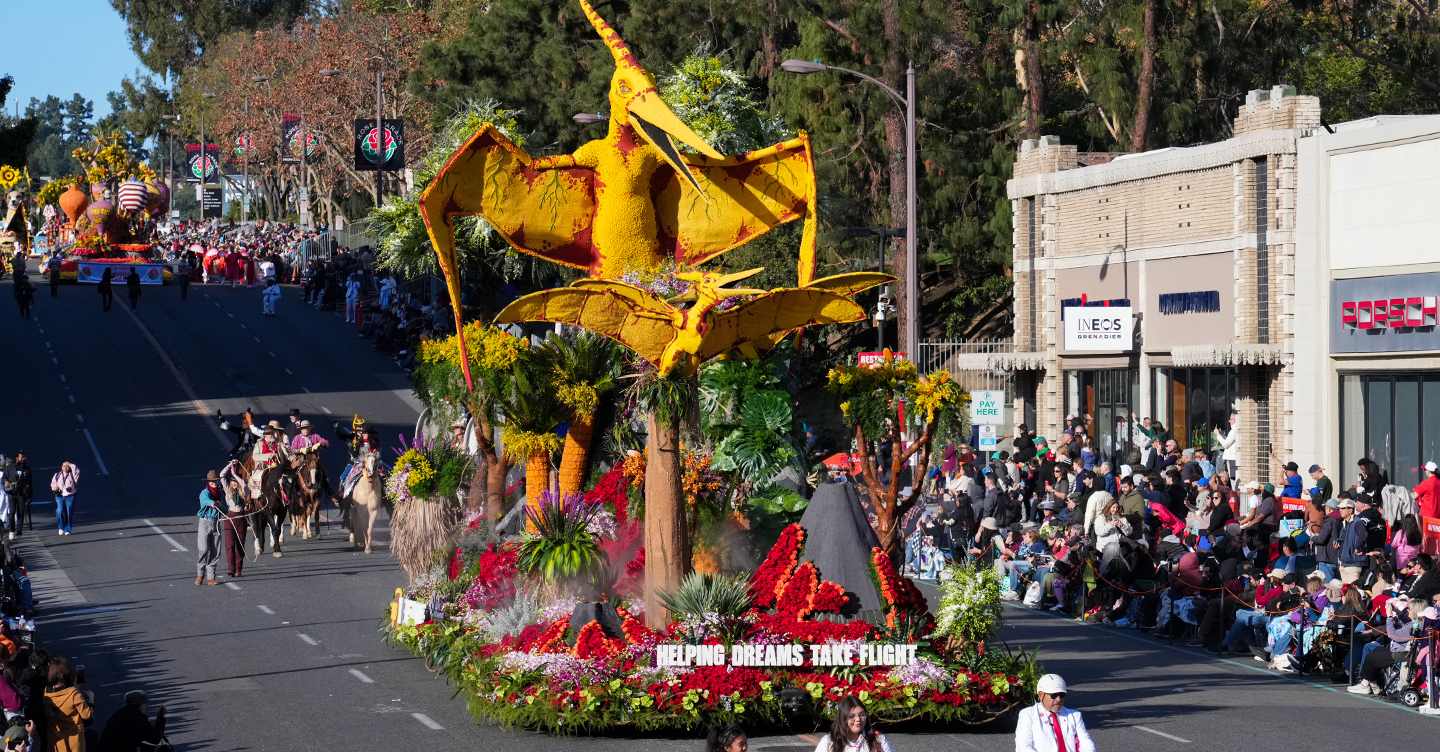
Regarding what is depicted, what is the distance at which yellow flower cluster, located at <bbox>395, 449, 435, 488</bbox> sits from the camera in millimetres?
20766

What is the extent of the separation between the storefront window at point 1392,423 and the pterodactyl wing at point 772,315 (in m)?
14.8

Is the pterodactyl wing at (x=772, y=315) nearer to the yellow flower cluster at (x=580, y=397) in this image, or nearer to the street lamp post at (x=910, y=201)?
the yellow flower cluster at (x=580, y=397)

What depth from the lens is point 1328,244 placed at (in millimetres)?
29797

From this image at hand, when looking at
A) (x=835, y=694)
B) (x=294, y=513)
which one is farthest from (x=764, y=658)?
(x=294, y=513)

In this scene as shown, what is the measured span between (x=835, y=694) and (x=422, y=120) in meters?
60.2

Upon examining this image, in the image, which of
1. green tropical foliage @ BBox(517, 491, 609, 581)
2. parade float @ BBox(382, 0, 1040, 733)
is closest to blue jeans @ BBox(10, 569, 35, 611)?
parade float @ BBox(382, 0, 1040, 733)

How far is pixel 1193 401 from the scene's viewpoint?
3319cm

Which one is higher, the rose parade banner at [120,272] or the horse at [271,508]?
the rose parade banner at [120,272]

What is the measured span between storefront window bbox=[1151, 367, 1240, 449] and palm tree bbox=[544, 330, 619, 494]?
17021 millimetres

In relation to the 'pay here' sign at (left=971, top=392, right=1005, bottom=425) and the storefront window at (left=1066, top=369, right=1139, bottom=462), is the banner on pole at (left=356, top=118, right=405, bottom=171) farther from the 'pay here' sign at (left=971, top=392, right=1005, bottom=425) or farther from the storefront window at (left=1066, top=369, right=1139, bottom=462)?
the 'pay here' sign at (left=971, top=392, right=1005, bottom=425)

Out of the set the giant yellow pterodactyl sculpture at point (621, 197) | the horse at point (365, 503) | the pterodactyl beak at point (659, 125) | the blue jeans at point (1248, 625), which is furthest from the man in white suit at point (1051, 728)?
the horse at point (365, 503)

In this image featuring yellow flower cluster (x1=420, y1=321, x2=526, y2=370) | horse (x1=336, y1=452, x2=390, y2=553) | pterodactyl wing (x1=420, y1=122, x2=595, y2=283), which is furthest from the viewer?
horse (x1=336, y1=452, x2=390, y2=553)

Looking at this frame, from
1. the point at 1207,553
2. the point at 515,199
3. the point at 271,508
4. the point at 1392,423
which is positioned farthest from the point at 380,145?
the point at 515,199

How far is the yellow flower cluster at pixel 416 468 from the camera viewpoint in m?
20.8
